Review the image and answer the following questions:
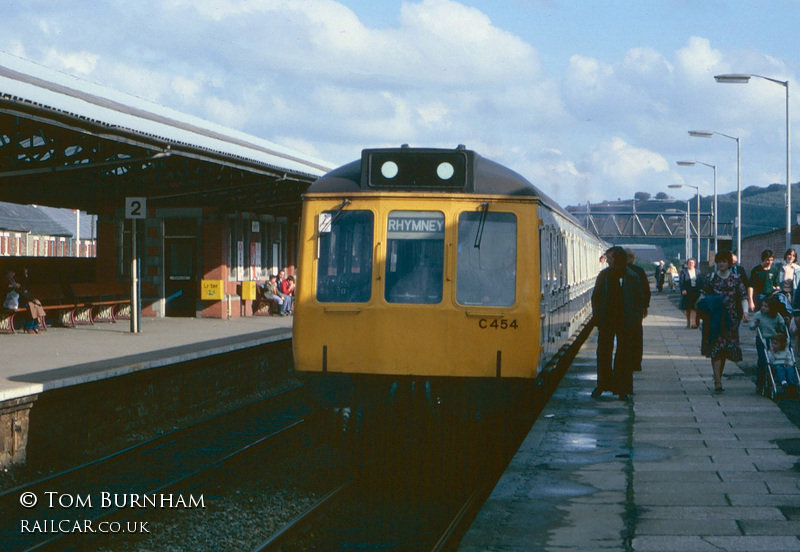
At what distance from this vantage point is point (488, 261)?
27.4ft

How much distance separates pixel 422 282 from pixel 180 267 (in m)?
16.4

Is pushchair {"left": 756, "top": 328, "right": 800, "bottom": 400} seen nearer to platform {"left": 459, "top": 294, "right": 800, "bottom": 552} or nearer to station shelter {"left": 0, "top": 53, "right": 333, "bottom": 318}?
platform {"left": 459, "top": 294, "right": 800, "bottom": 552}

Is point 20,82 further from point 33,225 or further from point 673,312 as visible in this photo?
point 33,225

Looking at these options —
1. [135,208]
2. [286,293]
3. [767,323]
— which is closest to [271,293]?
[286,293]

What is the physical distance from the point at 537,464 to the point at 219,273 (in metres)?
16.5

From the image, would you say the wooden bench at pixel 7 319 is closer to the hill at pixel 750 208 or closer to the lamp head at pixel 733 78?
the lamp head at pixel 733 78

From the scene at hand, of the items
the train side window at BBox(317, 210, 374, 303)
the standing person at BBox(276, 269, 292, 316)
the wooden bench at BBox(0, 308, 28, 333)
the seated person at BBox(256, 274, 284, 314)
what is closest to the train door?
the seated person at BBox(256, 274, 284, 314)

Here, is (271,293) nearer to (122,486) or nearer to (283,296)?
(283,296)

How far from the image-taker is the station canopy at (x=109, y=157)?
12.8 metres

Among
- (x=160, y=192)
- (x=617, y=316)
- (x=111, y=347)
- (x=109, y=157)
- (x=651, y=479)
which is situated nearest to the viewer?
(x=651, y=479)

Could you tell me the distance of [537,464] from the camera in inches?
311

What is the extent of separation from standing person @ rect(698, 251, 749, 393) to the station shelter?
7.12 m

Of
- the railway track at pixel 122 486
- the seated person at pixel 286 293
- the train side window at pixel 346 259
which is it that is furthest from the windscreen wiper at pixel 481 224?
the seated person at pixel 286 293

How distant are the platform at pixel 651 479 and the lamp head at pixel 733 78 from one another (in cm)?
1354
